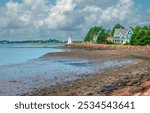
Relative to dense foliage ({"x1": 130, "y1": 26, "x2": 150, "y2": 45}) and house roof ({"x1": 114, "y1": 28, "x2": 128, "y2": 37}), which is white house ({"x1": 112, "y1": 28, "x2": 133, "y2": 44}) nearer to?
house roof ({"x1": 114, "y1": 28, "x2": 128, "y2": 37})

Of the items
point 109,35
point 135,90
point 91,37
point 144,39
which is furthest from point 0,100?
point 91,37

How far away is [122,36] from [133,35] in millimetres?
Answer: 28299

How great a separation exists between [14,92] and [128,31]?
10414 centimetres

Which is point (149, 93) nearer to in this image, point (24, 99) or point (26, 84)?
point (24, 99)

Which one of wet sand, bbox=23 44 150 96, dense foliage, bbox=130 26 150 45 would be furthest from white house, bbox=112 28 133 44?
wet sand, bbox=23 44 150 96

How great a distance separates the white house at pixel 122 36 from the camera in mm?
119250

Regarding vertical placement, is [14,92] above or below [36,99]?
below

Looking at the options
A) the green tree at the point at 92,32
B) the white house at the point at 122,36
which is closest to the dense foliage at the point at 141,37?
the white house at the point at 122,36

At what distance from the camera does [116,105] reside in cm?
945

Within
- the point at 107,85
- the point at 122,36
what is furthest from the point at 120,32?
the point at 107,85

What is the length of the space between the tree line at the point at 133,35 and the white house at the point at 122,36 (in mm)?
2645

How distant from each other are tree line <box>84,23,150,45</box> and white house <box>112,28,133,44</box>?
2.64 metres

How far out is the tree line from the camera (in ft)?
289

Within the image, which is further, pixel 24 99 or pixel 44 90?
pixel 44 90
